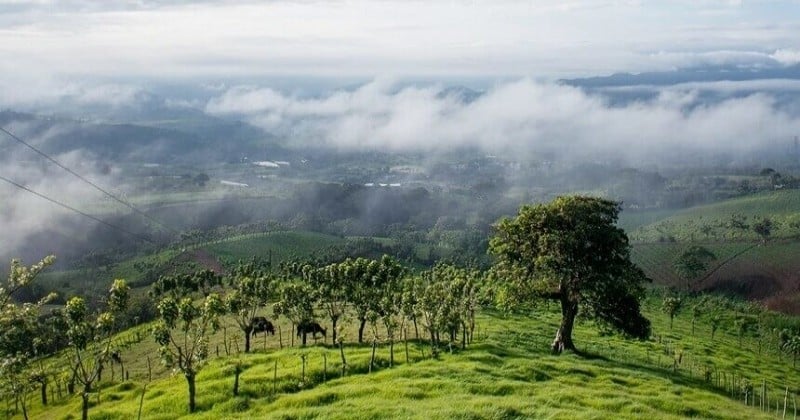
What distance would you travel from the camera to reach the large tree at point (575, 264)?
59531 millimetres

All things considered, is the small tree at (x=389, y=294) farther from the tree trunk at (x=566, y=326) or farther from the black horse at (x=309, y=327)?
the tree trunk at (x=566, y=326)

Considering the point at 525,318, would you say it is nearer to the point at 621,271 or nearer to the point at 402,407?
the point at 621,271

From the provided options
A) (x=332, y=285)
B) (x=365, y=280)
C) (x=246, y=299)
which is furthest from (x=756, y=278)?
(x=246, y=299)

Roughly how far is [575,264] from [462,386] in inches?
772

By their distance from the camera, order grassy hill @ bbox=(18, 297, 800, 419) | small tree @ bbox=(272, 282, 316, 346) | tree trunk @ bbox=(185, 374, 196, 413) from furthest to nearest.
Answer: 1. small tree @ bbox=(272, 282, 316, 346)
2. tree trunk @ bbox=(185, 374, 196, 413)
3. grassy hill @ bbox=(18, 297, 800, 419)

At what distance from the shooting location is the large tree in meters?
59.5

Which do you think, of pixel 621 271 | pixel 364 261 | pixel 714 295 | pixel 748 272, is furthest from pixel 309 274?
pixel 748 272

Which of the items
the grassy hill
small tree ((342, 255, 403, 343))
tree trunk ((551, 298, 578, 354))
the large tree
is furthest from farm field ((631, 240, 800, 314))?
small tree ((342, 255, 403, 343))

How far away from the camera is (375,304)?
6444cm

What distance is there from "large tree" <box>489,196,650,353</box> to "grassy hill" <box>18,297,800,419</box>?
4.65 metres

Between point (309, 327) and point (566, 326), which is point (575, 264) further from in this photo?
point (309, 327)

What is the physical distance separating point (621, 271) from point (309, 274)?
1290 inches

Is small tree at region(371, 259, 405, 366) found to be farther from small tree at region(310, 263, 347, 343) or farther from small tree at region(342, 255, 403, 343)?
small tree at region(310, 263, 347, 343)

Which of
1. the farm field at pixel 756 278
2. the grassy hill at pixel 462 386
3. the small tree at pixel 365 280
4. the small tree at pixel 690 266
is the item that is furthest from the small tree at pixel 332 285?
the small tree at pixel 690 266
